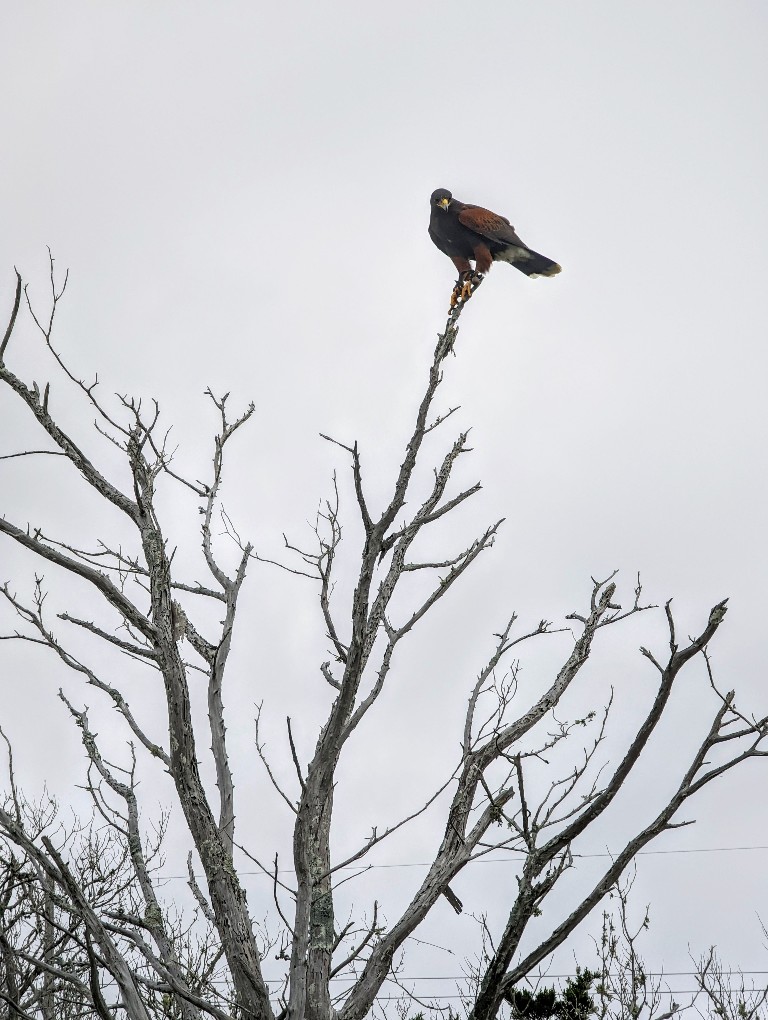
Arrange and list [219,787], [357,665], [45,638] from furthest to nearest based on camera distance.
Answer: [219,787] → [45,638] → [357,665]

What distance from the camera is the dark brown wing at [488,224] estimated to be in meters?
7.04

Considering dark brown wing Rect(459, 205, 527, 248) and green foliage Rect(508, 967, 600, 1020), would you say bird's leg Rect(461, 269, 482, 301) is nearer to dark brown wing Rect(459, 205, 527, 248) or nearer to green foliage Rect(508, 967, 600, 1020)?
dark brown wing Rect(459, 205, 527, 248)

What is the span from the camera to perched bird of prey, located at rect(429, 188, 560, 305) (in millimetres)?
7016

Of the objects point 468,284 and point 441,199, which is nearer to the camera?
point 468,284

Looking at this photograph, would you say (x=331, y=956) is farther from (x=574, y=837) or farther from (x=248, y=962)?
(x=574, y=837)

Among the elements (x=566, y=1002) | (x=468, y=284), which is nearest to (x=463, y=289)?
(x=468, y=284)

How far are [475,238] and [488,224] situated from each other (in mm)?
184

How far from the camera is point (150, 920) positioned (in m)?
3.66

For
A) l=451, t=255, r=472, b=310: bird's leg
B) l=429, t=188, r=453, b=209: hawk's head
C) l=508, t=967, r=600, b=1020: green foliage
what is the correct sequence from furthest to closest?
1. l=508, t=967, r=600, b=1020: green foliage
2. l=429, t=188, r=453, b=209: hawk's head
3. l=451, t=255, r=472, b=310: bird's leg

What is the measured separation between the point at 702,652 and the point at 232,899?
2.04 meters

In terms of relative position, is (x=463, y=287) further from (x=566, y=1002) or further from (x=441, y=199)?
(x=566, y=1002)

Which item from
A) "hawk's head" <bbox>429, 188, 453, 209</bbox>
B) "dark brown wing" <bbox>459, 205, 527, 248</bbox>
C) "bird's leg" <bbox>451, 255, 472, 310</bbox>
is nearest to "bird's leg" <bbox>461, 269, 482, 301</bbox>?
"bird's leg" <bbox>451, 255, 472, 310</bbox>

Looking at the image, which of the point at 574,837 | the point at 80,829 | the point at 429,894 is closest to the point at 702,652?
the point at 574,837

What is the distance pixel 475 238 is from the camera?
7.02 metres
